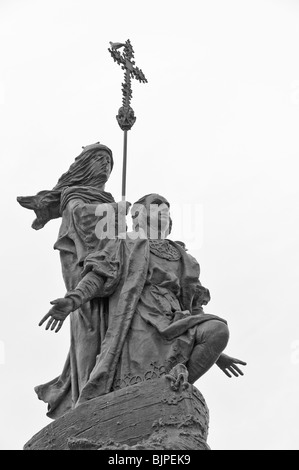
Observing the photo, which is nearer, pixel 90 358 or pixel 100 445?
pixel 100 445

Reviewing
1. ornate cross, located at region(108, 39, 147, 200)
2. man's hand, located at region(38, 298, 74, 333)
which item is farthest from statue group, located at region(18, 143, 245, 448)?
ornate cross, located at region(108, 39, 147, 200)

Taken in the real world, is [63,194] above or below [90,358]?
above

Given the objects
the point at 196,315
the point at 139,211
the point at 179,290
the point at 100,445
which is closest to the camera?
the point at 100,445

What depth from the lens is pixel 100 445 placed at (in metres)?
11.9

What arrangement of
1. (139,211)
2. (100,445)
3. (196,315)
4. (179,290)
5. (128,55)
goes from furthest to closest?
(128,55) → (139,211) → (179,290) → (196,315) → (100,445)

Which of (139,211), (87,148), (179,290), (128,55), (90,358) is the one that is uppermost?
(128,55)

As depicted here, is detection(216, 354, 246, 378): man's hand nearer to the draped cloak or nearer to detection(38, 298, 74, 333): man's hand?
the draped cloak

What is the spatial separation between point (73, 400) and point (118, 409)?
1.51 metres

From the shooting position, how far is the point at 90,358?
538 inches

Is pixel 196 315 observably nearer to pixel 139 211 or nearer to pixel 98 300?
pixel 98 300

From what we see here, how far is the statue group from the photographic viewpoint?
13172 mm

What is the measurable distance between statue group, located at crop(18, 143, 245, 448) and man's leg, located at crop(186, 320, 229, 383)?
1cm

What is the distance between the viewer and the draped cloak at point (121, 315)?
1320 centimetres

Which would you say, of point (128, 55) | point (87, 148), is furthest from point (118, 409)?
point (128, 55)
